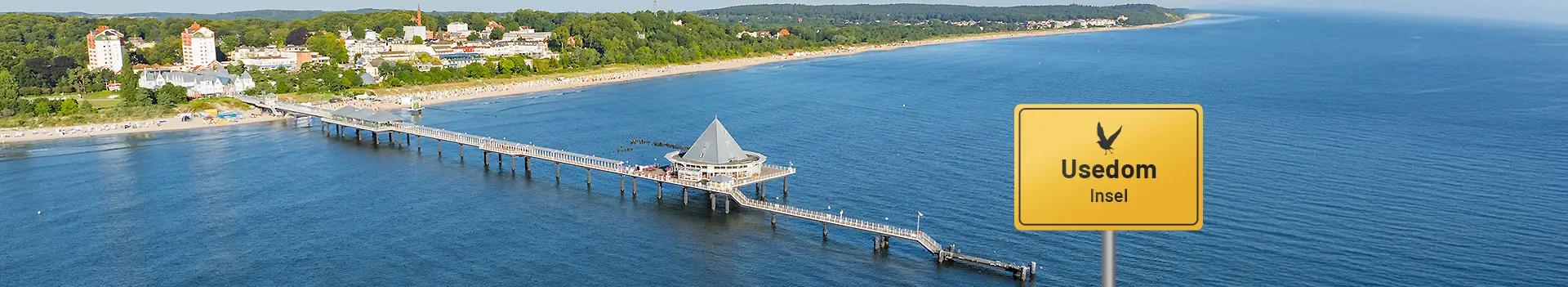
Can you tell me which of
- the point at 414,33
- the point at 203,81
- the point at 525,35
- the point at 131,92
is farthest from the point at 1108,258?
the point at 414,33

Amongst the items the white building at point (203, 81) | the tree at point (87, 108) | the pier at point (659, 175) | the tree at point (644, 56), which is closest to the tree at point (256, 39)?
the white building at point (203, 81)

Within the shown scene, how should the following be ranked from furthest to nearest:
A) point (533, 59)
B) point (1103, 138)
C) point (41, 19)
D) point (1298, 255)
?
point (41, 19) → point (533, 59) → point (1298, 255) → point (1103, 138)


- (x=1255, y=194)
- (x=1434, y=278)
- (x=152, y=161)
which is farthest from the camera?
(x=152, y=161)

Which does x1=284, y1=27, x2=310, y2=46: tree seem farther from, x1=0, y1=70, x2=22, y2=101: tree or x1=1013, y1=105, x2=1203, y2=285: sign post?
x1=1013, y1=105, x2=1203, y2=285: sign post

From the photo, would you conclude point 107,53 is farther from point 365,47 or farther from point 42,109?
point 42,109

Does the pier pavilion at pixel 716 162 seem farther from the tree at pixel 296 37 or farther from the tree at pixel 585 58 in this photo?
the tree at pixel 296 37

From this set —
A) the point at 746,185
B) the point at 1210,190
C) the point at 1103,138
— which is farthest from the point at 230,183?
the point at 1103,138

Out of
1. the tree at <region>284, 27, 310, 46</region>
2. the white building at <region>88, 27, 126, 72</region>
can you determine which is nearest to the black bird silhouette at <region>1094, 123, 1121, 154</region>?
the white building at <region>88, 27, 126, 72</region>

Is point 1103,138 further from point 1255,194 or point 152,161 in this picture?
point 152,161
